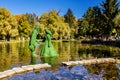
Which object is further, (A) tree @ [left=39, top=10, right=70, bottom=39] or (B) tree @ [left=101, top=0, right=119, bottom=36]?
(A) tree @ [left=39, top=10, right=70, bottom=39]

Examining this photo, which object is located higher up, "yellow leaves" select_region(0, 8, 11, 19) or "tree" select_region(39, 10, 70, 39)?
"yellow leaves" select_region(0, 8, 11, 19)

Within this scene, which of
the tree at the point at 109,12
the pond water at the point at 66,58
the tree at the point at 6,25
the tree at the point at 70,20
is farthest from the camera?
the tree at the point at 70,20

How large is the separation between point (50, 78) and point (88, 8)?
10647 centimetres

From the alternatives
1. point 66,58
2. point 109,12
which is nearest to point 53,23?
point 109,12

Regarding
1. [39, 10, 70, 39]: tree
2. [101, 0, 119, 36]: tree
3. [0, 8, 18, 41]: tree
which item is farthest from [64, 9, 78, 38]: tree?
[101, 0, 119, 36]: tree

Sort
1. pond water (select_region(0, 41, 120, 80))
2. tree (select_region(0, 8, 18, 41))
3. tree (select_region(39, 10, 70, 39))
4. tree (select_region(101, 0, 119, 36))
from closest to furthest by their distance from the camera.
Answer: pond water (select_region(0, 41, 120, 80)) < tree (select_region(101, 0, 119, 36)) < tree (select_region(0, 8, 18, 41)) < tree (select_region(39, 10, 70, 39))

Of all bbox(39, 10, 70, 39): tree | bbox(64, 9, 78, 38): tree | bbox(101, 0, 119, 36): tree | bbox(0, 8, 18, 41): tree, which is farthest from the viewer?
bbox(64, 9, 78, 38): tree

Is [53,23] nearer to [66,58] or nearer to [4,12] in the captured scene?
[4,12]

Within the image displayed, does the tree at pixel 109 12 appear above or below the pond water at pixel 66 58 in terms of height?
above

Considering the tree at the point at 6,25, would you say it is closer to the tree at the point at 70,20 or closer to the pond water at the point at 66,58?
the pond water at the point at 66,58

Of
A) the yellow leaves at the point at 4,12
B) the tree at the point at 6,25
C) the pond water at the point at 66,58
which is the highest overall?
the yellow leaves at the point at 4,12

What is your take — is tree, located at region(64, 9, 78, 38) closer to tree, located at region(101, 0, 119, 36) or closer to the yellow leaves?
the yellow leaves

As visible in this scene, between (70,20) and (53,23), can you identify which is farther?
(70,20)

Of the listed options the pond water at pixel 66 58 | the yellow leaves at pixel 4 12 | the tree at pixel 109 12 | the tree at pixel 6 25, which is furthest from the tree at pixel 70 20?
the pond water at pixel 66 58
